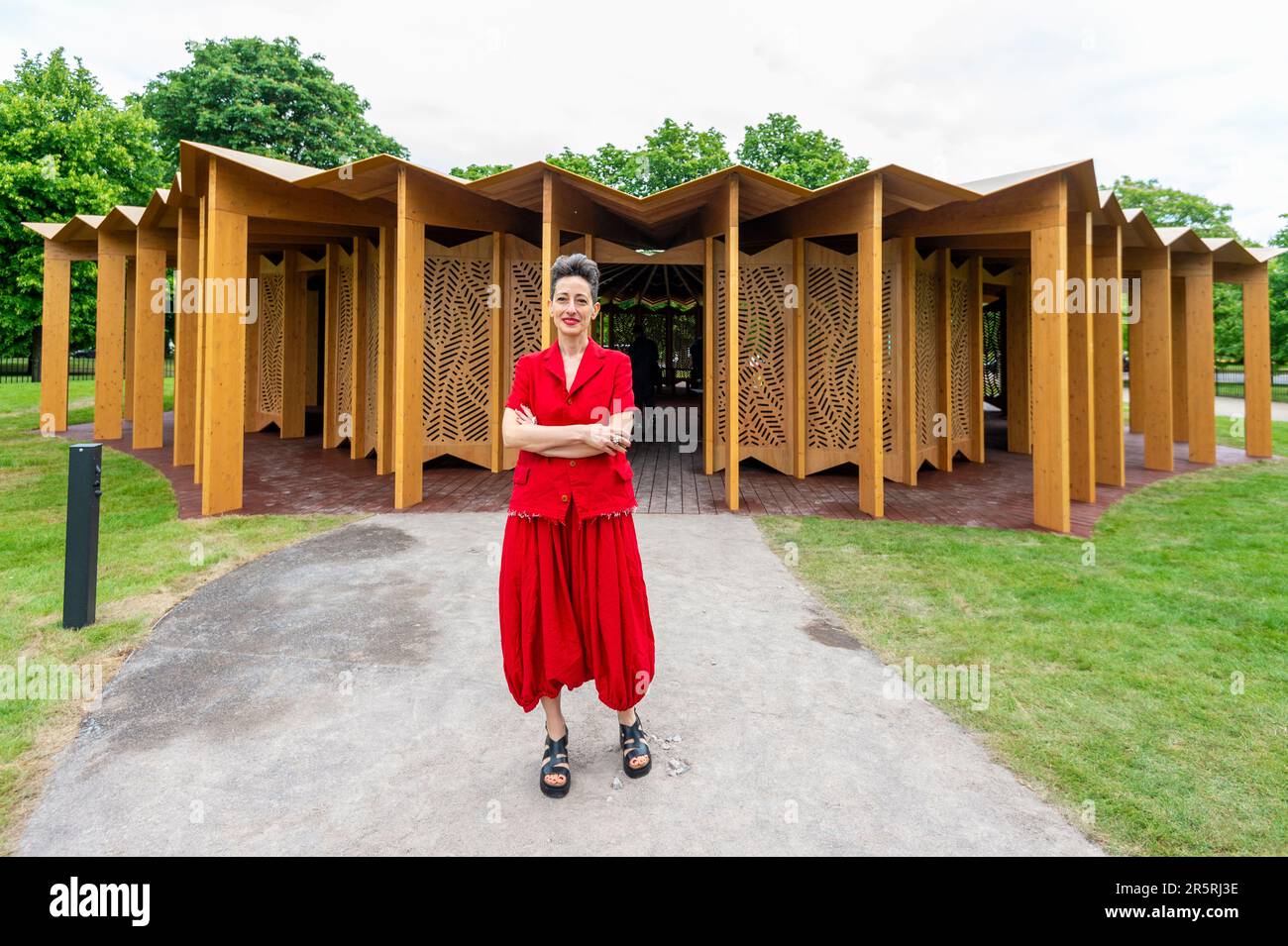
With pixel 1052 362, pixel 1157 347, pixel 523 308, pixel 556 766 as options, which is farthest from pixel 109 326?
pixel 1157 347

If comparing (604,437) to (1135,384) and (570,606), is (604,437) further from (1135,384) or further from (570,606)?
(1135,384)

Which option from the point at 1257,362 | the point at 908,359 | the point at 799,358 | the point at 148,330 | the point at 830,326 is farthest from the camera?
the point at 1257,362

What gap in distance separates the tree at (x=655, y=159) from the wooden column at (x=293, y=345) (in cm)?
1691

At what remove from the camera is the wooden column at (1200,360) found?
11.0 meters

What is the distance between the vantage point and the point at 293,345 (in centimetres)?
1294

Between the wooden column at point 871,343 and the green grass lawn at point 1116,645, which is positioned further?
the wooden column at point 871,343

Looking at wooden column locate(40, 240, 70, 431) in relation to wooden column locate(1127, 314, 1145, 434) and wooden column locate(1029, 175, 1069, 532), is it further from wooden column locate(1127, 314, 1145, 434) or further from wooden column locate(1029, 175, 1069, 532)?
wooden column locate(1127, 314, 1145, 434)

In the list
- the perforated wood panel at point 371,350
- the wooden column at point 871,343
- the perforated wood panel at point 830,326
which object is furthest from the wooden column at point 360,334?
the wooden column at point 871,343

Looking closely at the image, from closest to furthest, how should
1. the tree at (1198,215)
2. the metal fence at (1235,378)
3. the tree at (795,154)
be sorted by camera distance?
the tree at (795,154), the metal fence at (1235,378), the tree at (1198,215)

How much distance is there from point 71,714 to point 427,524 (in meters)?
3.78

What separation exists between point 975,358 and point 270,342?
13.1m

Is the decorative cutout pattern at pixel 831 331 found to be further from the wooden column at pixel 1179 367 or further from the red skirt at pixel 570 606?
the wooden column at pixel 1179 367

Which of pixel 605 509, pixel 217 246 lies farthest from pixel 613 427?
pixel 217 246
